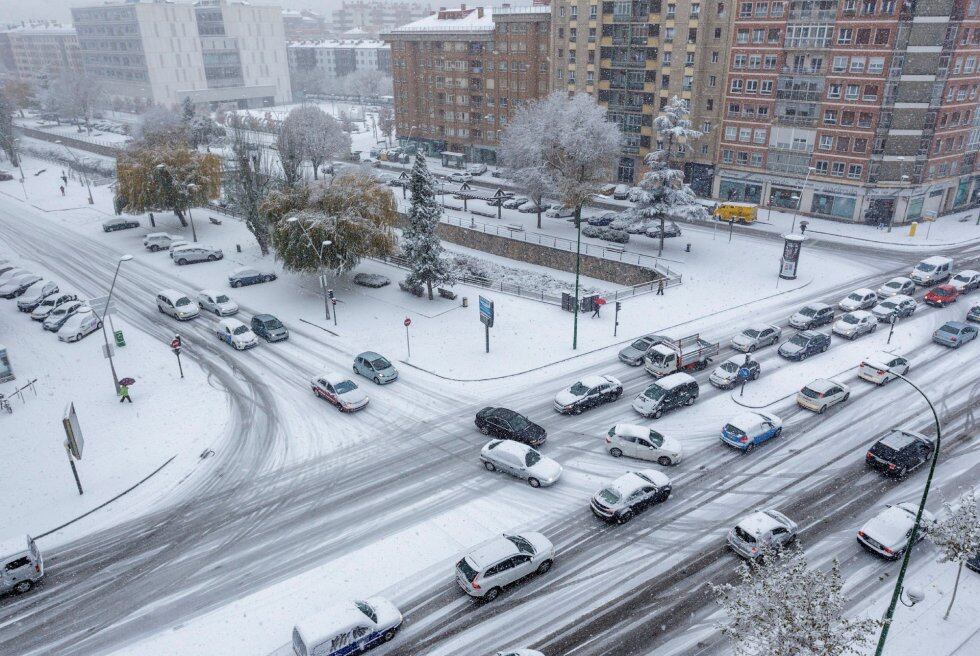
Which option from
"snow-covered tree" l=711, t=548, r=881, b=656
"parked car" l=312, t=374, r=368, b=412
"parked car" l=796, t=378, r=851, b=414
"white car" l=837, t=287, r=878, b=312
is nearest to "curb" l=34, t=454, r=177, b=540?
"parked car" l=312, t=374, r=368, b=412

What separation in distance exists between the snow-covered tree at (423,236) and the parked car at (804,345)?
21120 millimetres

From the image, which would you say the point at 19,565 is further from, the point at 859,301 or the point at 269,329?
the point at 859,301

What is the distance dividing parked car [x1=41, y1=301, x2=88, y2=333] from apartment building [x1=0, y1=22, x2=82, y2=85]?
503ft

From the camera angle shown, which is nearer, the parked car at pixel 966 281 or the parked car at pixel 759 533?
the parked car at pixel 759 533

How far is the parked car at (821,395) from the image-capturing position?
27969 mm

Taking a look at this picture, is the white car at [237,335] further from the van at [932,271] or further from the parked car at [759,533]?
the van at [932,271]

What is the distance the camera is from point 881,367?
2944 cm

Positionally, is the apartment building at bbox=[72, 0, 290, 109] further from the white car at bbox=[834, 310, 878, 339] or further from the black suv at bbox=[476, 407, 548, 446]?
the white car at bbox=[834, 310, 878, 339]

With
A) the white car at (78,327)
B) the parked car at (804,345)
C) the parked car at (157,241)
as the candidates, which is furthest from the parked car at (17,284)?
the parked car at (804,345)

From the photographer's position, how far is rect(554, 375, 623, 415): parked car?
92.8ft

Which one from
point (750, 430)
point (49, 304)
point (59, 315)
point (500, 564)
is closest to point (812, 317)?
point (750, 430)

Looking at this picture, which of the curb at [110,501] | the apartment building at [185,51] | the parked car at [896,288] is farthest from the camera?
the apartment building at [185,51]

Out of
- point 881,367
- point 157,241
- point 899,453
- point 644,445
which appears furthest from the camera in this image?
point 157,241

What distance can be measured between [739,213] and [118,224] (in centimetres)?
5878
